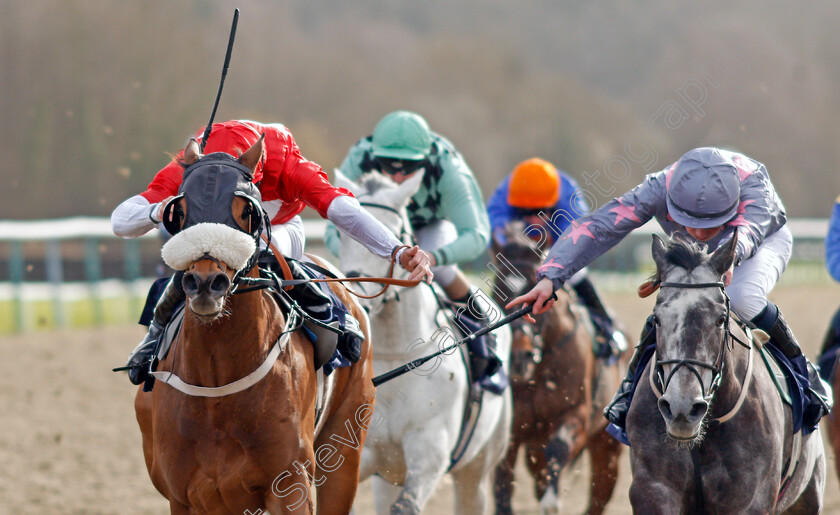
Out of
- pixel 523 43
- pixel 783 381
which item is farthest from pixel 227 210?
pixel 523 43

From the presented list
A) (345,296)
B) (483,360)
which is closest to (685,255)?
(345,296)

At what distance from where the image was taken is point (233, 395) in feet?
10.5

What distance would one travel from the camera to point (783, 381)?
146 inches

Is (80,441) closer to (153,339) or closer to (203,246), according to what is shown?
(153,339)

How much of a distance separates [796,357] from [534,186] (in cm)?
269

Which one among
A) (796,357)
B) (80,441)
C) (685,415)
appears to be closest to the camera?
(685,415)

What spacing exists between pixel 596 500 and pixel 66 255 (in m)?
8.70

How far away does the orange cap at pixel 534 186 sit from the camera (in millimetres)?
6336

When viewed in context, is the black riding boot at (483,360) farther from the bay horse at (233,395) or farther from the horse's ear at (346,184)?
the bay horse at (233,395)

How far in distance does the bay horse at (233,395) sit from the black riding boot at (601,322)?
3.04 meters

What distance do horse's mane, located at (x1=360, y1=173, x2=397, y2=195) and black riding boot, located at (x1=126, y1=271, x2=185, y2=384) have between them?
4.91ft

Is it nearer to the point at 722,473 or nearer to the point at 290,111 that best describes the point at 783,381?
the point at 722,473

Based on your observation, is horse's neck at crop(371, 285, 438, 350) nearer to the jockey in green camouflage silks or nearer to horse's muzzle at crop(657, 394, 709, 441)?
the jockey in green camouflage silks

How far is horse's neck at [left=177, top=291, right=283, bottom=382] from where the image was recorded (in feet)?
10.3
